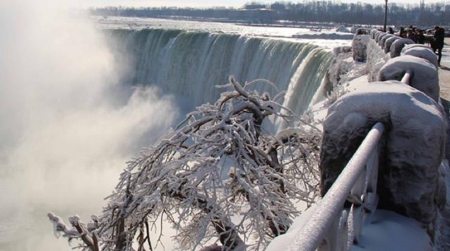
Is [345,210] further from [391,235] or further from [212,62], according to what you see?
[212,62]

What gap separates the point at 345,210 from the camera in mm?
2113

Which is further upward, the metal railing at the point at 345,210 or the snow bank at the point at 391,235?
the metal railing at the point at 345,210

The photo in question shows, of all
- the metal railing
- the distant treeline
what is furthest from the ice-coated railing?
the distant treeline

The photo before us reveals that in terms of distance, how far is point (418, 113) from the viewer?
8.18 ft

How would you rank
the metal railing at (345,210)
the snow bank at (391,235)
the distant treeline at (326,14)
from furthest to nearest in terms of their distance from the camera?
the distant treeline at (326,14)
the snow bank at (391,235)
the metal railing at (345,210)

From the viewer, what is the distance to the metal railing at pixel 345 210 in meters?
1.38

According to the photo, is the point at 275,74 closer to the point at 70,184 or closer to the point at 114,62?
the point at 70,184

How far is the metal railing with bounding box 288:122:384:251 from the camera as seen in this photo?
1377mm

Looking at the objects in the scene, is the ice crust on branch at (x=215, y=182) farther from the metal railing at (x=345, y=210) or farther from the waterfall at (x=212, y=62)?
the waterfall at (x=212, y=62)

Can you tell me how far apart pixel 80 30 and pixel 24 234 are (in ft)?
92.2

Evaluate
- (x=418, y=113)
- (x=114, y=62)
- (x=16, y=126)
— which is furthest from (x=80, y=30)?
(x=418, y=113)

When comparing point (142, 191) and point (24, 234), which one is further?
point (24, 234)

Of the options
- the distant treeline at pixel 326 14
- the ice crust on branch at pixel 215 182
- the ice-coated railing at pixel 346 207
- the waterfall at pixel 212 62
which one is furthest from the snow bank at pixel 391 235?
the distant treeline at pixel 326 14

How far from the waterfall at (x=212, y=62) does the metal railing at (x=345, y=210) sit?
1263 cm
